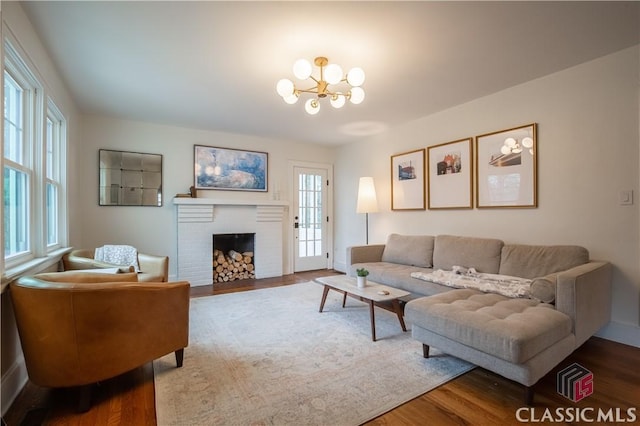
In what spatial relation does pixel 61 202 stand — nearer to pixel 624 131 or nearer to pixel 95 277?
pixel 95 277

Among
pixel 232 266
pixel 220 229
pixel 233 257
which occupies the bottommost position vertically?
pixel 232 266

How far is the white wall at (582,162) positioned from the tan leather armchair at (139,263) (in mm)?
3434

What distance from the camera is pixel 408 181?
14.3 feet

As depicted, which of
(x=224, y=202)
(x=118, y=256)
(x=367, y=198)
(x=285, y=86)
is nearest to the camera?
(x=285, y=86)

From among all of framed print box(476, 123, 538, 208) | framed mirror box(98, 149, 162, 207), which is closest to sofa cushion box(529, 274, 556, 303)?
framed print box(476, 123, 538, 208)

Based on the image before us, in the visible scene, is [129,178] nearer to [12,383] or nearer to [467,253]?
[12,383]

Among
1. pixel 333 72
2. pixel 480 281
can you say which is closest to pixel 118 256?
pixel 333 72

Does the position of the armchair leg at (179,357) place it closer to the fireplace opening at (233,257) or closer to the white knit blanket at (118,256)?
the white knit blanket at (118,256)

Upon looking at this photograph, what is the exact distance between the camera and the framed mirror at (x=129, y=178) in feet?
13.4

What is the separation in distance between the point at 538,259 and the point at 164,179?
4.78 m

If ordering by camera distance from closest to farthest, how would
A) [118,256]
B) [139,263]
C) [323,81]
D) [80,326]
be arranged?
[80,326] → [323,81] → [118,256] → [139,263]

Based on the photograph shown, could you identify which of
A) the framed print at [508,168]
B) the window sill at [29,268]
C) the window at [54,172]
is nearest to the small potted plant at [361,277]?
the framed print at [508,168]

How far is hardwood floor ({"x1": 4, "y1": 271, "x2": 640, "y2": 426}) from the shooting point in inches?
62.3

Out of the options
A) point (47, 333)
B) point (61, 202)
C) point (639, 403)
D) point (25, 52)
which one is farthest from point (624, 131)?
point (61, 202)
